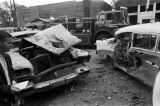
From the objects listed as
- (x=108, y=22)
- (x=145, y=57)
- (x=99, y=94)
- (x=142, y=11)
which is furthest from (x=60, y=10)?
(x=145, y=57)

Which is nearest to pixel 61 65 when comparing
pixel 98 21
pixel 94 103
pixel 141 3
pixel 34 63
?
pixel 34 63

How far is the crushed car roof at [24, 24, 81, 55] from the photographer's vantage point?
15.3 feet

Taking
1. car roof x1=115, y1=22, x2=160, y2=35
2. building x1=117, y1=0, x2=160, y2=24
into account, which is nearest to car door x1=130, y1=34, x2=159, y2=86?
car roof x1=115, y1=22, x2=160, y2=35

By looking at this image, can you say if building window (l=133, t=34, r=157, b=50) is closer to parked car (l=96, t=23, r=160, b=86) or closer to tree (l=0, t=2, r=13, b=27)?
parked car (l=96, t=23, r=160, b=86)

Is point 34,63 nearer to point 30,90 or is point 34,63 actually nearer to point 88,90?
point 30,90

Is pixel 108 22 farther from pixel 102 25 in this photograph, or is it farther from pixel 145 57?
pixel 145 57

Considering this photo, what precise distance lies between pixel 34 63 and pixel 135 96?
266 centimetres

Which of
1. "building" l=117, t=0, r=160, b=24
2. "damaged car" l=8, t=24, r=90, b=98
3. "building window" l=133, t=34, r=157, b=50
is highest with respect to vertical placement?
"building" l=117, t=0, r=160, b=24

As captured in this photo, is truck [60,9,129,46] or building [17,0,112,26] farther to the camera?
building [17,0,112,26]

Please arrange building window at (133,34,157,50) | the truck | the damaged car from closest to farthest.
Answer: the damaged car, building window at (133,34,157,50), the truck

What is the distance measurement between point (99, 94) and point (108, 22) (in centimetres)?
738

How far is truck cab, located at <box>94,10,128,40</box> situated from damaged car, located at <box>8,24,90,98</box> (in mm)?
5776

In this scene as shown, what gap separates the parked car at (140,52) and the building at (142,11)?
16.1 m

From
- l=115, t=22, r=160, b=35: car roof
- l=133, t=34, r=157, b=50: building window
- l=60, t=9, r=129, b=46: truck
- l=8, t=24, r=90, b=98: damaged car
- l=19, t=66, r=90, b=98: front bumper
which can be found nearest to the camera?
l=19, t=66, r=90, b=98: front bumper
